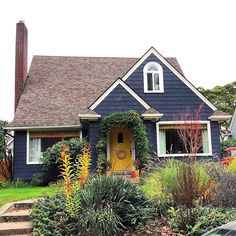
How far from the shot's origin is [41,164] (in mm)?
17578

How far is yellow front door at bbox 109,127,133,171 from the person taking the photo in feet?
56.7

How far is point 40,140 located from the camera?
18.0 metres

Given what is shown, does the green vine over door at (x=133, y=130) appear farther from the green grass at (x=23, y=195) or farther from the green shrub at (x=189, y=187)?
the green shrub at (x=189, y=187)

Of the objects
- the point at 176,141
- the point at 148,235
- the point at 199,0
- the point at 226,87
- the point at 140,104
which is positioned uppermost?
the point at 226,87

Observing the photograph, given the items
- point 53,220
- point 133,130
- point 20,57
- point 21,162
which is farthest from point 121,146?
point 53,220

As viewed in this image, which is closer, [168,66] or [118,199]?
[118,199]

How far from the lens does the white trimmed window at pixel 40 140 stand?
58.3 ft

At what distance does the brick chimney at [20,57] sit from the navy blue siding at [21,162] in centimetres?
318

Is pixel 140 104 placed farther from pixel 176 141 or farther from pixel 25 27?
pixel 25 27

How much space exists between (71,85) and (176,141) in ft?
22.7

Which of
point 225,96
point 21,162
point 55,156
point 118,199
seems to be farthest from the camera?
point 225,96

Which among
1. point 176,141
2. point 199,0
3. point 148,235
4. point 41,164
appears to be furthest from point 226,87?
point 148,235

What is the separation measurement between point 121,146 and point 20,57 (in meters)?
8.29

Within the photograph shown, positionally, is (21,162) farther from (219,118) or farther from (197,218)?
(197,218)
